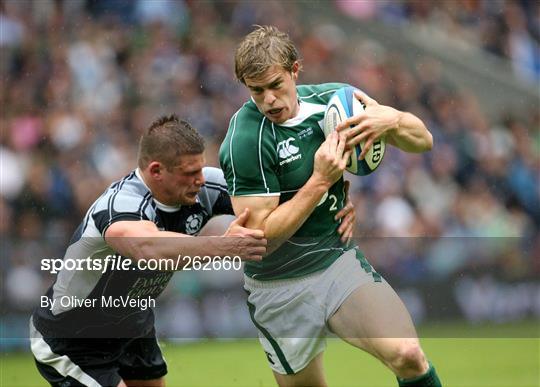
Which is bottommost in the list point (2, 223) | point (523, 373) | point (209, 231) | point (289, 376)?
point (523, 373)

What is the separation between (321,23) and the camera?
16453mm

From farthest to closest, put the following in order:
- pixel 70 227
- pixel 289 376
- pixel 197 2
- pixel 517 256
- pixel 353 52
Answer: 1. pixel 353 52
2. pixel 197 2
3. pixel 517 256
4. pixel 70 227
5. pixel 289 376

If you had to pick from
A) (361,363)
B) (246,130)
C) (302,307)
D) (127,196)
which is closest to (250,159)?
(246,130)

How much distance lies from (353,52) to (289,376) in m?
10.7

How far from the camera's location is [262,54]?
547cm

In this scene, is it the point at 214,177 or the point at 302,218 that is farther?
the point at 214,177

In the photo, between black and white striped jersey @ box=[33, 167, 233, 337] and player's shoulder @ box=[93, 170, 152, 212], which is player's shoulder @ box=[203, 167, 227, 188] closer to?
black and white striped jersey @ box=[33, 167, 233, 337]

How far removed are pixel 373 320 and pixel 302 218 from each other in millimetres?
648

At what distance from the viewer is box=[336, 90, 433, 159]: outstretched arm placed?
5488mm

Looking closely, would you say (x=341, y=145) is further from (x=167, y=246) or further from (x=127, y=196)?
(x=127, y=196)

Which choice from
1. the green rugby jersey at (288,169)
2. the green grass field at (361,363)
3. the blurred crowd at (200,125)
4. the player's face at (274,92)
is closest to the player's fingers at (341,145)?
the green rugby jersey at (288,169)

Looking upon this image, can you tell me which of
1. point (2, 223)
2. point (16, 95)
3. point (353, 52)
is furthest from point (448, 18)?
point (2, 223)

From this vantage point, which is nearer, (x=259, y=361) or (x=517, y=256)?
(x=259, y=361)

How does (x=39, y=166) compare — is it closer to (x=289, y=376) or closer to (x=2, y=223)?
(x=2, y=223)
